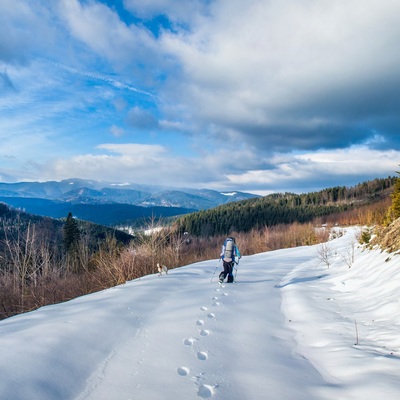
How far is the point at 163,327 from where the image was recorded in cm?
457

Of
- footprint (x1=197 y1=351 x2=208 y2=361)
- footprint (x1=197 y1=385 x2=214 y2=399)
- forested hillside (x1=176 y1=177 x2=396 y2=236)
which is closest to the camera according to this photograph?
footprint (x1=197 y1=385 x2=214 y2=399)

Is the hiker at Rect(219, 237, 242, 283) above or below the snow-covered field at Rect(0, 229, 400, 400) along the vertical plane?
above

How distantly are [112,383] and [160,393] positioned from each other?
558mm

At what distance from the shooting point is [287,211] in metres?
98.0

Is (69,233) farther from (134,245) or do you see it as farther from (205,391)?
(205,391)

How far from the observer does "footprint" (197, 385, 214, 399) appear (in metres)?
2.79

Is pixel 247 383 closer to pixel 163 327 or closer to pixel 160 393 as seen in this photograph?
pixel 160 393

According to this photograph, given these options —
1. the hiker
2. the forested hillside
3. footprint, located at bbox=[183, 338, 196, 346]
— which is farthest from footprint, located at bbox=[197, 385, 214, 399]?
the forested hillside

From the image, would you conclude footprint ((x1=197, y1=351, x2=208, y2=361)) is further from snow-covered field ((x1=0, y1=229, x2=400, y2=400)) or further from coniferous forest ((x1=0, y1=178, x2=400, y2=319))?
coniferous forest ((x1=0, y1=178, x2=400, y2=319))

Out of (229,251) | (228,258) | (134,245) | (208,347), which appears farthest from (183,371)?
(134,245)

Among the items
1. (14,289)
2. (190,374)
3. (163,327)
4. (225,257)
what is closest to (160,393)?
(190,374)

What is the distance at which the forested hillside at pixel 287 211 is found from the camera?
296 feet

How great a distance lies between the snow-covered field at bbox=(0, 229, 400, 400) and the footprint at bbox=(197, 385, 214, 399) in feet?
0.03

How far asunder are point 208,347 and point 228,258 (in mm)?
5140
